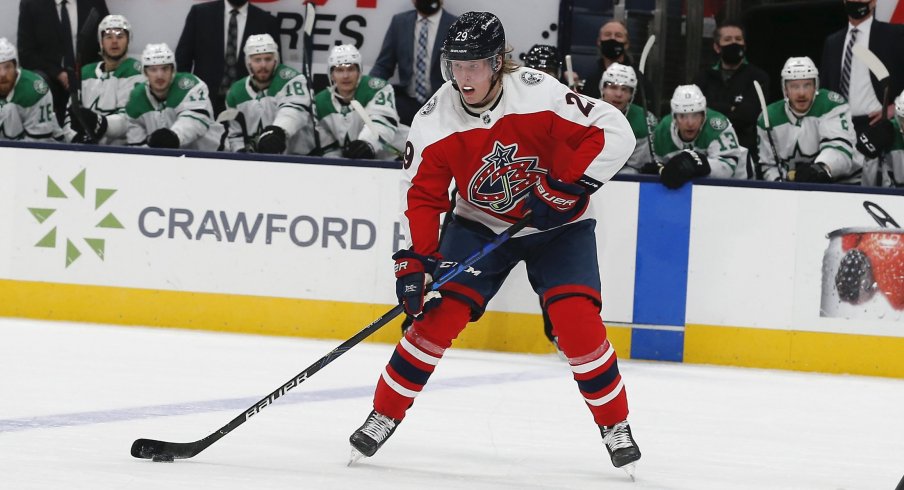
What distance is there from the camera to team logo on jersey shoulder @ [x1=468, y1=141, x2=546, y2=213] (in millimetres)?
3184

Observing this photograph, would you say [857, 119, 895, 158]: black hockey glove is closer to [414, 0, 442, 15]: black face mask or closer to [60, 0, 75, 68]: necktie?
[414, 0, 442, 15]: black face mask

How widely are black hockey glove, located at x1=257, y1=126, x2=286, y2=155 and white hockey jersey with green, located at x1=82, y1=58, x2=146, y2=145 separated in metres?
1.04

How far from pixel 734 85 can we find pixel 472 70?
398cm

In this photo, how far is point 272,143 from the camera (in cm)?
616

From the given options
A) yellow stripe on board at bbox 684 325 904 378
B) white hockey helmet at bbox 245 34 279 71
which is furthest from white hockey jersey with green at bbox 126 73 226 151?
yellow stripe on board at bbox 684 325 904 378

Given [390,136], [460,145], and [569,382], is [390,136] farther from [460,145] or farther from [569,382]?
[460,145]

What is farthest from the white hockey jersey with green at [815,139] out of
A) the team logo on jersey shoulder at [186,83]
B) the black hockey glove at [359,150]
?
the team logo on jersey shoulder at [186,83]

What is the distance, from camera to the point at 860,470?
135 inches

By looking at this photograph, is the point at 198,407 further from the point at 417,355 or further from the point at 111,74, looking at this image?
the point at 111,74

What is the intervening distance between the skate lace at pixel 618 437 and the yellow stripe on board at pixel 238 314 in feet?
8.83

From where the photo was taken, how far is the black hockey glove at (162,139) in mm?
6184

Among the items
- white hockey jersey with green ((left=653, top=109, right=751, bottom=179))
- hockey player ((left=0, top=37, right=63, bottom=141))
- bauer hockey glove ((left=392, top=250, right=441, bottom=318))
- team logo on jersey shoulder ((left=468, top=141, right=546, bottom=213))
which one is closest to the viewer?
bauer hockey glove ((left=392, top=250, right=441, bottom=318))

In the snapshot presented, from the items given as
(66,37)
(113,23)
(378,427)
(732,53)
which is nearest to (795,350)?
(732,53)

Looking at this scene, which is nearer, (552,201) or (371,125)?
(552,201)
